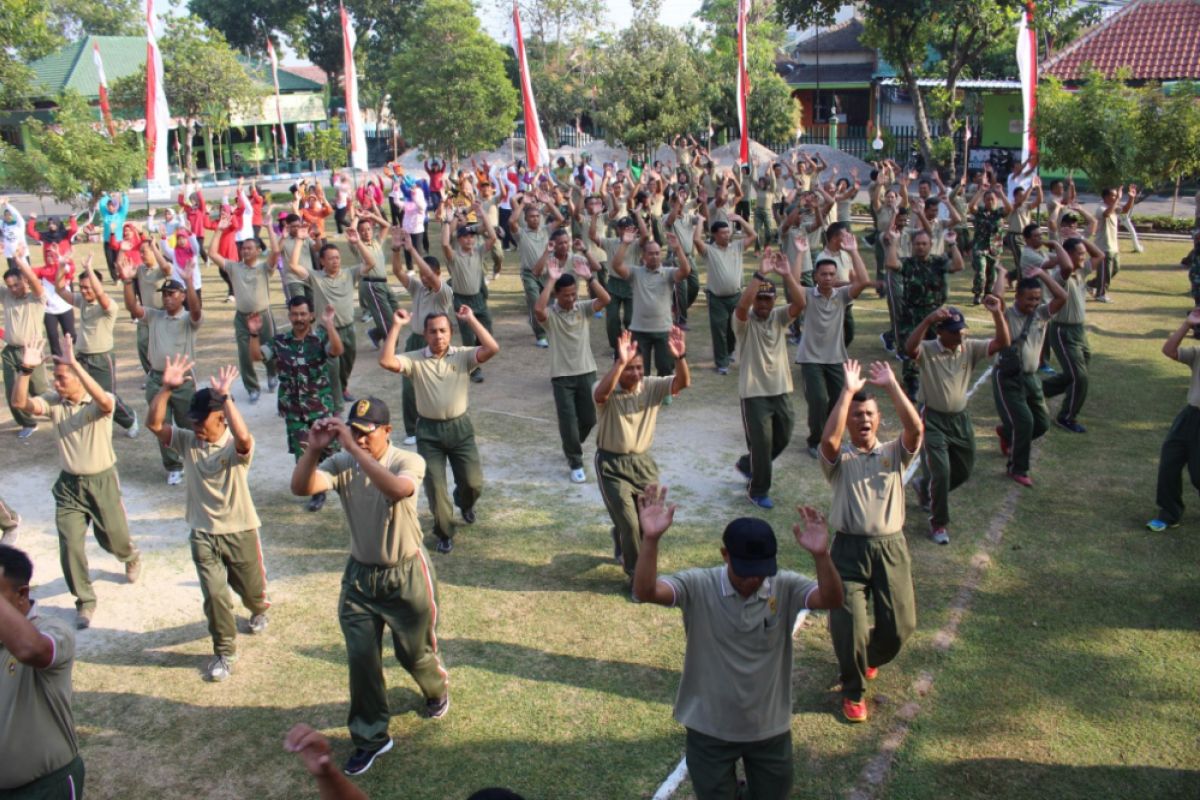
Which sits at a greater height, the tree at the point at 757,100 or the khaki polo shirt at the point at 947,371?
the tree at the point at 757,100

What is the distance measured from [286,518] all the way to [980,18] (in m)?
20.1

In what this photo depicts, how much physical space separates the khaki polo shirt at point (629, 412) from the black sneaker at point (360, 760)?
254 centimetres

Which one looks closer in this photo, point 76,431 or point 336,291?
point 76,431

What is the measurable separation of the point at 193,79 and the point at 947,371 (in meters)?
35.1

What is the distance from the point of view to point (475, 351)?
779 centimetres

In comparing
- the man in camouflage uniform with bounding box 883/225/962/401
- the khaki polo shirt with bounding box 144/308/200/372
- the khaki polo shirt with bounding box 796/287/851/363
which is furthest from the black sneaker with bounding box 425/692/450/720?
the man in camouflage uniform with bounding box 883/225/962/401

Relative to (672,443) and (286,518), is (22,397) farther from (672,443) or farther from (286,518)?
(672,443)

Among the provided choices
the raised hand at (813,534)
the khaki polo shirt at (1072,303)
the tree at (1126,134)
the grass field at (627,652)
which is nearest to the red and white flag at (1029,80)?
the tree at (1126,134)

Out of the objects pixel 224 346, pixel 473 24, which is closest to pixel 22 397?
pixel 224 346

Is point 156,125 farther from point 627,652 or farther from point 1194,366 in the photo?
point 1194,366

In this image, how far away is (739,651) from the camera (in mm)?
4152

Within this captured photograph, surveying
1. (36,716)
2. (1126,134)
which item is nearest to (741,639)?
(36,716)

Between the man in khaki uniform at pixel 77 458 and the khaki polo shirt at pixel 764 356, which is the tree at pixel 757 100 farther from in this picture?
the man in khaki uniform at pixel 77 458

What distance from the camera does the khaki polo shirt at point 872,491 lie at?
18.4 ft
